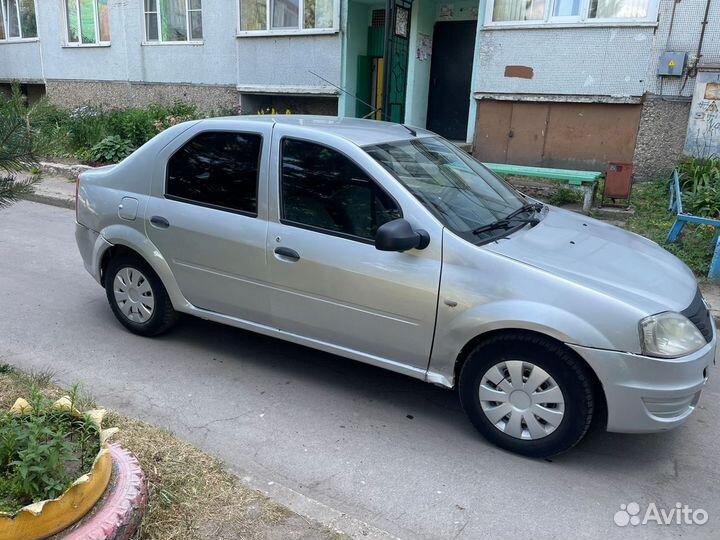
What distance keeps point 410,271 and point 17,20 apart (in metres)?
21.6

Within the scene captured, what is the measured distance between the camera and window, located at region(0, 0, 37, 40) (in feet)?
63.0

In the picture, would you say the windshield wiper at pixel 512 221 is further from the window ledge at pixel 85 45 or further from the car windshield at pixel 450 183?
the window ledge at pixel 85 45

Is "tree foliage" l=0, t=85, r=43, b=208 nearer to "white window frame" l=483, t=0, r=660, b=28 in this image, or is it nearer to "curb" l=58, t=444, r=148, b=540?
"curb" l=58, t=444, r=148, b=540

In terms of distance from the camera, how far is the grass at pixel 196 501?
2510mm

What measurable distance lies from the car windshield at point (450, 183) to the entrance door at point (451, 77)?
8935 mm

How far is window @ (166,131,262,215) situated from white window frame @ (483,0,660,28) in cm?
803

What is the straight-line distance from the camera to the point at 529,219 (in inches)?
156

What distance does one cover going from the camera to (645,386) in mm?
2973

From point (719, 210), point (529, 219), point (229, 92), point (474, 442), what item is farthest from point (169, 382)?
point (229, 92)

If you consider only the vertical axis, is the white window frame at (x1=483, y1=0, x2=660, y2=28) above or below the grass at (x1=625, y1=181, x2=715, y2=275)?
above

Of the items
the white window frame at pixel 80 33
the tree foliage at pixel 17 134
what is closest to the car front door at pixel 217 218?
the tree foliage at pixel 17 134

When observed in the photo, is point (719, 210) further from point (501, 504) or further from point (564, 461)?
point (501, 504)

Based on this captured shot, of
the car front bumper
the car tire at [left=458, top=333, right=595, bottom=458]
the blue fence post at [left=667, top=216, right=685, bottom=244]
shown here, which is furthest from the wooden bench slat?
the car front bumper

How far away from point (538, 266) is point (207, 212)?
2.26 meters
